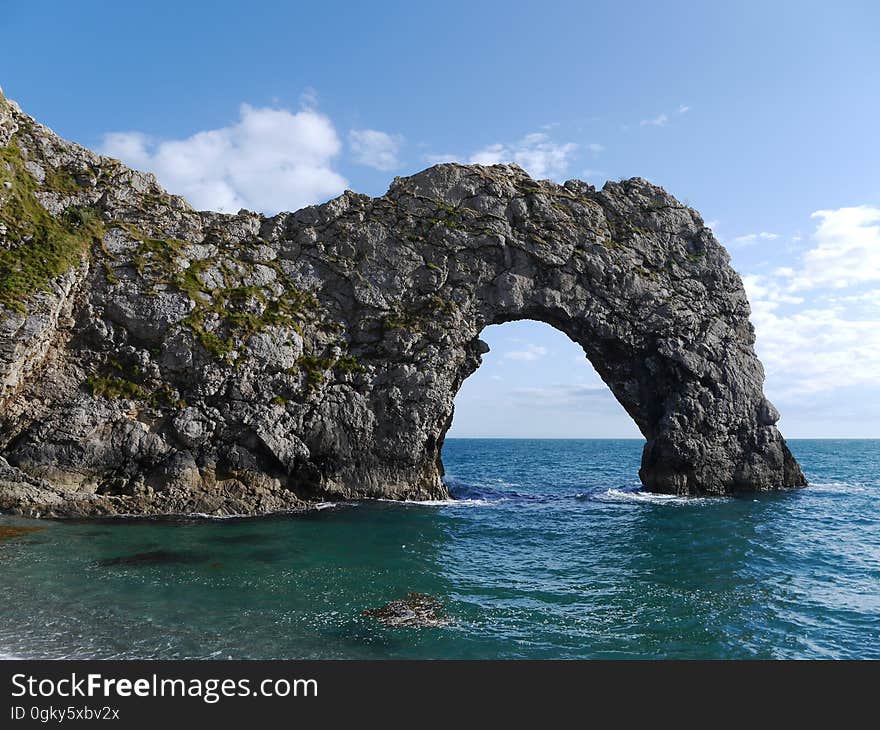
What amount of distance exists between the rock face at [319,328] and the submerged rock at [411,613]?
64.9 ft

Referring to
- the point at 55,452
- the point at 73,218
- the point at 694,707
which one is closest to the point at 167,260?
the point at 73,218

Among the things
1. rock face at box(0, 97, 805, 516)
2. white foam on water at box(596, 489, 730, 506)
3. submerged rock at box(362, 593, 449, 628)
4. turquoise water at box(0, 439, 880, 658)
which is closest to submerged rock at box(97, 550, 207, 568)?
turquoise water at box(0, 439, 880, 658)

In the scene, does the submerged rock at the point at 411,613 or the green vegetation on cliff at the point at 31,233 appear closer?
the submerged rock at the point at 411,613

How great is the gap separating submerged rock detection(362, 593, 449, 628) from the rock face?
1978 centimetres

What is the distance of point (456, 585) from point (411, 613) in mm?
3791

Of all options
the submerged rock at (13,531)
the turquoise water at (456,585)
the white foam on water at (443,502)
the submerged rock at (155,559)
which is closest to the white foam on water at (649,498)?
the turquoise water at (456,585)

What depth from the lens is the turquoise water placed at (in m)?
15.0

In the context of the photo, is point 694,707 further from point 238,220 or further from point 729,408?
point 238,220

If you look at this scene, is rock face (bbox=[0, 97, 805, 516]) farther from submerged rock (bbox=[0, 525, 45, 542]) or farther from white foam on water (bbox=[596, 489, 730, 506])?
submerged rock (bbox=[0, 525, 45, 542])

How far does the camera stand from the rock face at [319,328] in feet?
110

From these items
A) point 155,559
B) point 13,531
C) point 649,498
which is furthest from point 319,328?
point 649,498

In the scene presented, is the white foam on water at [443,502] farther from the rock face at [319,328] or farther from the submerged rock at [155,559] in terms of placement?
the submerged rock at [155,559]

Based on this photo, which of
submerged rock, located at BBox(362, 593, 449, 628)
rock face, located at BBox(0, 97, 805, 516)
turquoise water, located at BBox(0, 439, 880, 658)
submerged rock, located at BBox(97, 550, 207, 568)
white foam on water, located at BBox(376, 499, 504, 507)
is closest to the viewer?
turquoise water, located at BBox(0, 439, 880, 658)

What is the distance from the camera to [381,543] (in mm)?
27484
